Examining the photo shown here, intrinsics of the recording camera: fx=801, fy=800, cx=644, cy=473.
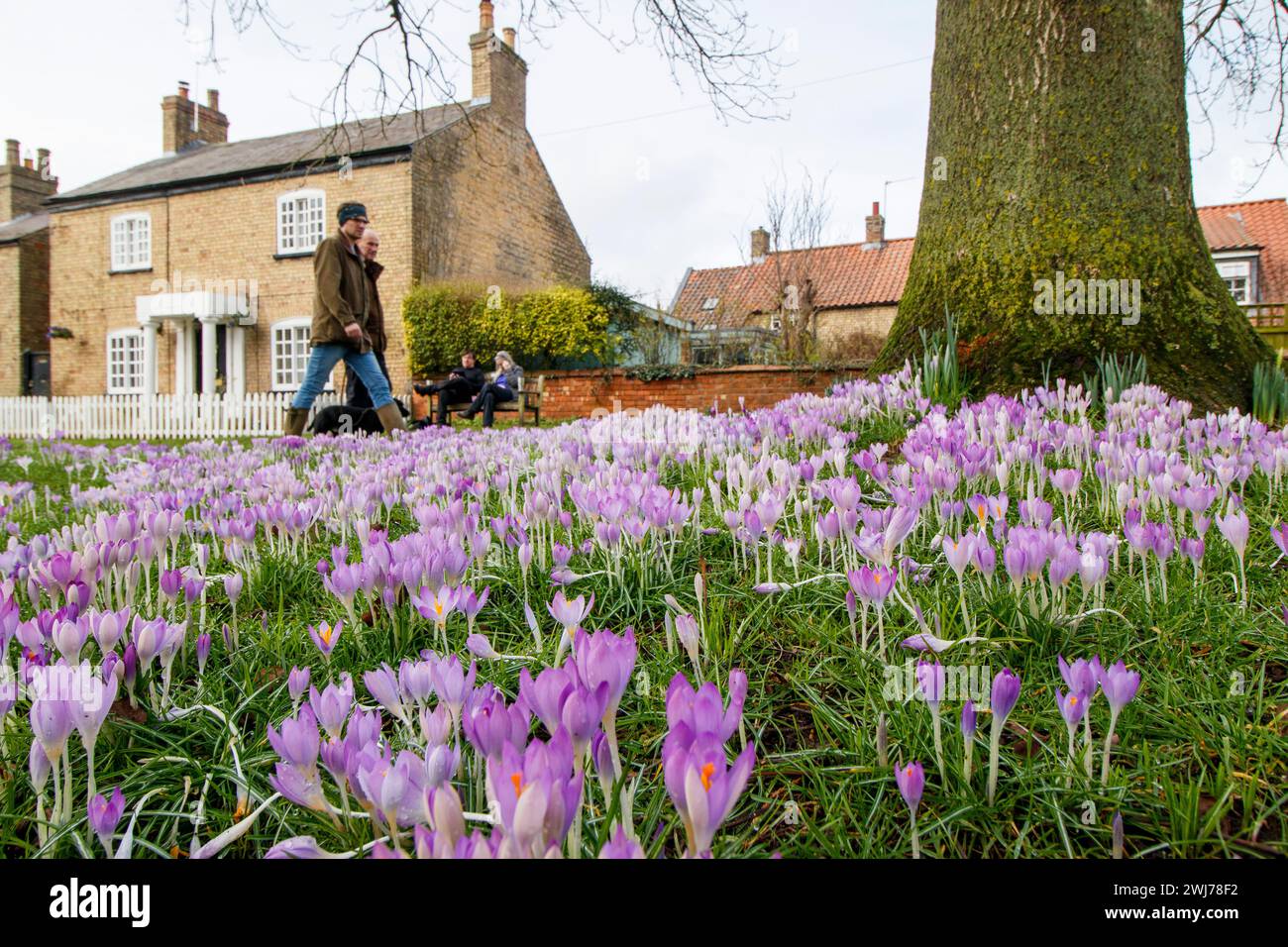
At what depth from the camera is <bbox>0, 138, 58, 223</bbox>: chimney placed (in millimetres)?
32656

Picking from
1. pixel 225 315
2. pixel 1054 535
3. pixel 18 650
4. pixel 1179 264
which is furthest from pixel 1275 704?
pixel 225 315

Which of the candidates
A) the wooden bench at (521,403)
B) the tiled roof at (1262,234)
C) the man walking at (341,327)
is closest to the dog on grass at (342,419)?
the man walking at (341,327)

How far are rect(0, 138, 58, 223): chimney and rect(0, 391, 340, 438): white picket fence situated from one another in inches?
802

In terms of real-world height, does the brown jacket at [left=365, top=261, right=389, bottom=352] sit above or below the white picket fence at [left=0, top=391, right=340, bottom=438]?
above

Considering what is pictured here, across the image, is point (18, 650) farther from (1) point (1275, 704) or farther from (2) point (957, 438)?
(2) point (957, 438)

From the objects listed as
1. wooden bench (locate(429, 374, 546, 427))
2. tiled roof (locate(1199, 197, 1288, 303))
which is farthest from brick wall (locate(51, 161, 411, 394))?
tiled roof (locate(1199, 197, 1288, 303))

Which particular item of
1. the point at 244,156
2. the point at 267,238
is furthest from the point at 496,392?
the point at 244,156

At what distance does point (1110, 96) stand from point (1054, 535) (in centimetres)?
454

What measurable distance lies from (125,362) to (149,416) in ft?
34.7

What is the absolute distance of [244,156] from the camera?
2495 cm

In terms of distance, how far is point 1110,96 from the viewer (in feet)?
15.7

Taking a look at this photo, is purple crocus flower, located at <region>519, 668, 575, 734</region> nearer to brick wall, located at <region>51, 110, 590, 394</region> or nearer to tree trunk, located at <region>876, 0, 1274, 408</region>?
tree trunk, located at <region>876, 0, 1274, 408</region>

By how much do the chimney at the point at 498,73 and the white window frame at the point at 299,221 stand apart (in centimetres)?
544

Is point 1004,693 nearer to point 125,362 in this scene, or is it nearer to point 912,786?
point 912,786
